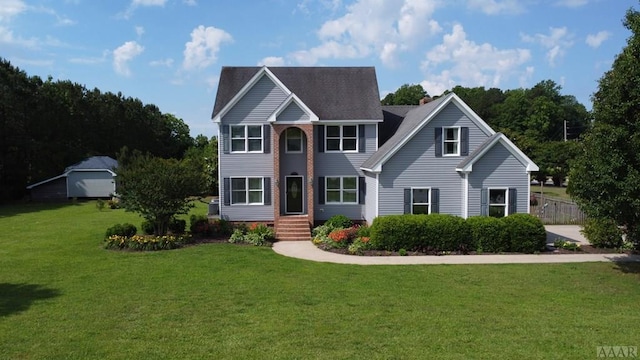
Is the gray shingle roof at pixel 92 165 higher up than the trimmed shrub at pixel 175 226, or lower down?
higher up

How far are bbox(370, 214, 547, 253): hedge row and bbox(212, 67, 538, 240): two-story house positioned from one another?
2277 mm

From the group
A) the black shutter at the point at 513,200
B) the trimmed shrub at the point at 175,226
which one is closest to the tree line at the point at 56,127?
the trimmed shrub at the point at 175,226

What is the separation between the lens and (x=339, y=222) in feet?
72.8

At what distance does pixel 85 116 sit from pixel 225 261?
159 feet

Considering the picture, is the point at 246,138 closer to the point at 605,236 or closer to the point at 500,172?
the point at 500,172

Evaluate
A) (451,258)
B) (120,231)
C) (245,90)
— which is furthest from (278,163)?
(451,258)

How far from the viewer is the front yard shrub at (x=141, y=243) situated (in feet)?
61.2

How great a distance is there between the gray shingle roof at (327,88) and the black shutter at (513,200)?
786cm

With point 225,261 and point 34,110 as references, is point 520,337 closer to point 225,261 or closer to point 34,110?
point 225,261

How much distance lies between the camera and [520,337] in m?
8.83

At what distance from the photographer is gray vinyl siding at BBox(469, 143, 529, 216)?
20281mm

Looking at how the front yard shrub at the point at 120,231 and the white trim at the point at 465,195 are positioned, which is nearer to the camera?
the front yard shrub at the point at 120,231

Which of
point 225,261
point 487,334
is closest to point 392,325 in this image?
point 487,334

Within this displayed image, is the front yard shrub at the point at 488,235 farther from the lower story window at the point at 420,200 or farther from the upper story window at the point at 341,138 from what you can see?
the upper story window at the point at 341,138
